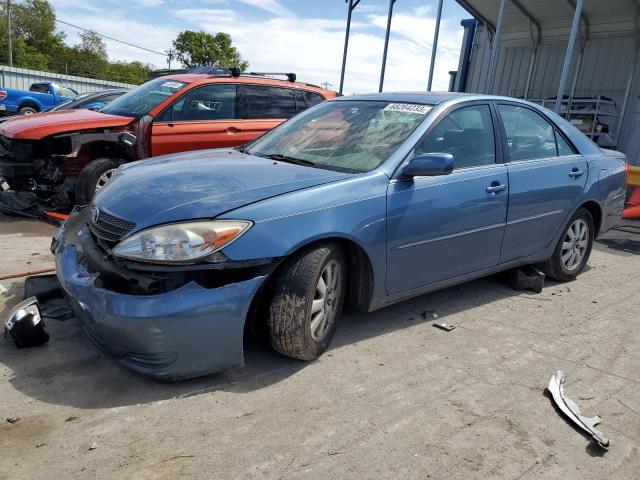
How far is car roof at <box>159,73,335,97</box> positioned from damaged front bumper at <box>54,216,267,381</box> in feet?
14.7

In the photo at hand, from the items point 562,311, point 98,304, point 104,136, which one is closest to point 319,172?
point 98,304

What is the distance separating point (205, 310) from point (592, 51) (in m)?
14.4

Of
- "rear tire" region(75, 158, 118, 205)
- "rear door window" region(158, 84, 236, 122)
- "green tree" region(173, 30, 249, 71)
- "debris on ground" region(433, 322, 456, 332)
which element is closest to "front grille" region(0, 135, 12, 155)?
"rear tire" region(75, 158, 118, 205)

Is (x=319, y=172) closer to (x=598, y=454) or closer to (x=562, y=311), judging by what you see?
(x=598, y=454)

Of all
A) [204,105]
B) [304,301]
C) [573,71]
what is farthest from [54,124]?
[573,71]

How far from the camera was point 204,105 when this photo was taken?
21.5 ft

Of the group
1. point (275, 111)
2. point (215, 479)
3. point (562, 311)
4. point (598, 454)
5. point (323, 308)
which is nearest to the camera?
point (215, 479)

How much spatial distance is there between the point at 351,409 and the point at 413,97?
91.6 inches

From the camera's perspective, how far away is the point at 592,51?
1363 centimetres

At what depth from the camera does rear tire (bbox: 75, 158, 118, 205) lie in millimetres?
5848

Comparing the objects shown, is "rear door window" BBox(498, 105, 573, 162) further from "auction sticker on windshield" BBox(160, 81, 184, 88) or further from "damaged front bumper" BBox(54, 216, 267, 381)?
"auction sticker on windshield" BBox(160, 81, 184, 88)

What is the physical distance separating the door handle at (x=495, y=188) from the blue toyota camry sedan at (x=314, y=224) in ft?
0.04

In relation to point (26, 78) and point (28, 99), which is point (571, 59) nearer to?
point (28, 99)

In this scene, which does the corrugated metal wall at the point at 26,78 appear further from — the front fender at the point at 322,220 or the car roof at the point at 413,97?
the front fender at the point at 322,220
